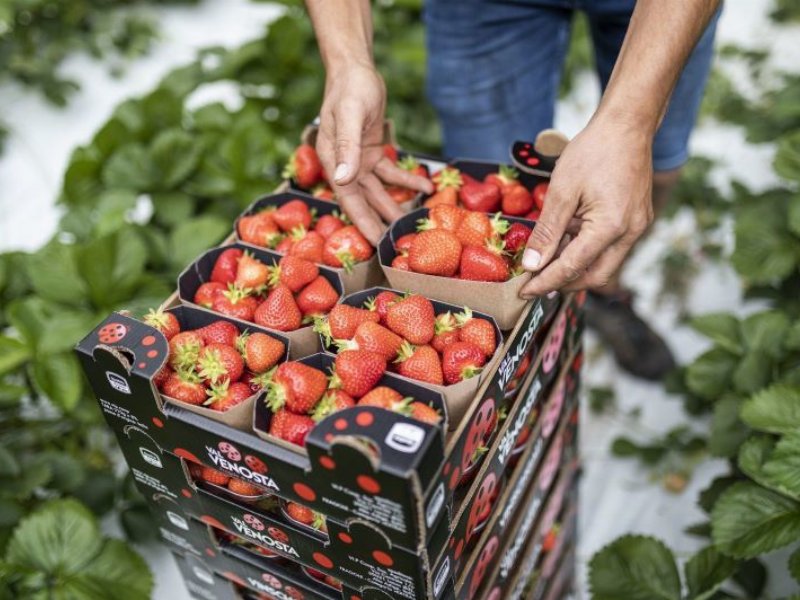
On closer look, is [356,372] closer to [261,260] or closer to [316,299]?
[316,299]

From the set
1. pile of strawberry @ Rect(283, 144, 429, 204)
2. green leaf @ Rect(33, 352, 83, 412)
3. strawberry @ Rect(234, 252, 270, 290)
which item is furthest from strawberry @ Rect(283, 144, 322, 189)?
green leaf @ Rect(33, 352, 83, 412)

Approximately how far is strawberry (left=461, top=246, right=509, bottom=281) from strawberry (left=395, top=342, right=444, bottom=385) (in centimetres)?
15

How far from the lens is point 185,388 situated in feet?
3.08

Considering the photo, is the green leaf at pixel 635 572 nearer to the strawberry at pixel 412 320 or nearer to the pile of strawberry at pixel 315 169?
the strawberry at pixel 412 320

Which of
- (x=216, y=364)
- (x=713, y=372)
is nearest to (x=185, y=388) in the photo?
(x=216, y=364)

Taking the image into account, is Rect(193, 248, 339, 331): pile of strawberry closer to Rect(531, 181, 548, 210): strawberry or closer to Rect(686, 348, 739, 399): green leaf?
Rect(531, 181, 548, 210): strawberry

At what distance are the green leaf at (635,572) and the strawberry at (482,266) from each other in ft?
1.88

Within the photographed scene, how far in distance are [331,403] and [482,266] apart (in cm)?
29

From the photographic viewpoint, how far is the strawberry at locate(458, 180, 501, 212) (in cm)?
120

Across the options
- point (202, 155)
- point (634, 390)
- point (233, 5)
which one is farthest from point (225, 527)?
point (233, 5)

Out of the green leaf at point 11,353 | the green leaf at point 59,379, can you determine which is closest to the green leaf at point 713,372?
the green leaf at point 59,379

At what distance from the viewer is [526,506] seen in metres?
1.24

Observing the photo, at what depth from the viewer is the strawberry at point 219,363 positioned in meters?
0.94

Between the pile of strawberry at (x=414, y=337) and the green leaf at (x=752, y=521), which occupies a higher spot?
the pile of strawberry at (x=414, y=337)
